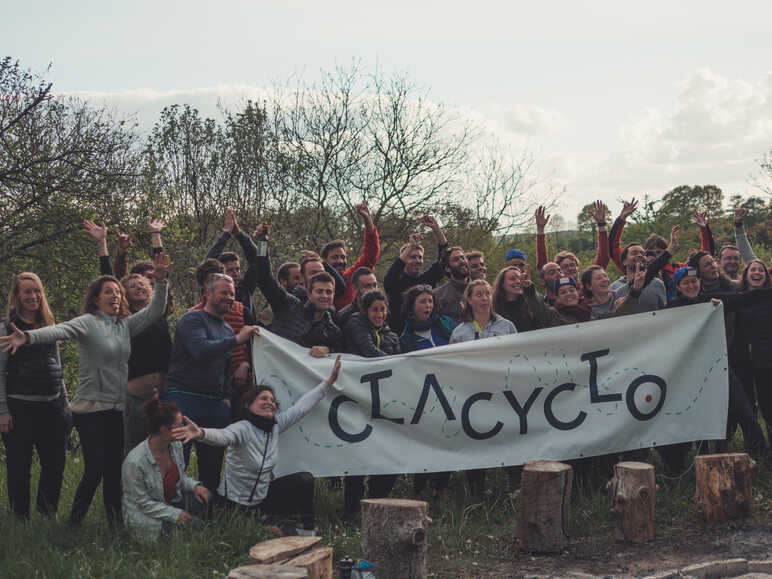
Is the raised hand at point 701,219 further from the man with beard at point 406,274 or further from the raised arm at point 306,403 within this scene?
the raised arm at point 306,403

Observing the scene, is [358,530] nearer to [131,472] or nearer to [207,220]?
[131,472]

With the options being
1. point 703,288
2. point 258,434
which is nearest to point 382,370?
point 258,434

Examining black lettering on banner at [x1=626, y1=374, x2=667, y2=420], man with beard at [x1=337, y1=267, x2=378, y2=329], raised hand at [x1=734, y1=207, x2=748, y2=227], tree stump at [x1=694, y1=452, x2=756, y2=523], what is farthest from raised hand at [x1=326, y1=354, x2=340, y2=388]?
raised hand at [x1=734, y1=207, x2=748, y2=227]

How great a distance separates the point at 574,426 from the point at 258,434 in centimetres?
255

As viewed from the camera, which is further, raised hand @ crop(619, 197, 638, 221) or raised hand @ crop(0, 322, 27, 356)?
raised hand @ crop(619, 197, 638, 221)

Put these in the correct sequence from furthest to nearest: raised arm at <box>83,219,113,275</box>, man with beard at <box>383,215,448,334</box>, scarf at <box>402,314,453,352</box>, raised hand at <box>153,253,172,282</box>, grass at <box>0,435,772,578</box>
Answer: man with beard at <box>383,215,448,334</box>
scarf at <box>402,314,453,352</box>
raised arm at <box>83,219,113,275</box>
raised hand at <box>153,253,172,282</box>
grass at <box>0,435,772,578</box>

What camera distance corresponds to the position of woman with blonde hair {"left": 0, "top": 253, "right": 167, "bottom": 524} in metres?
5.49

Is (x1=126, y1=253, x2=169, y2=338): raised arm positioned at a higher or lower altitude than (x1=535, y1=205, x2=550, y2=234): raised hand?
lower

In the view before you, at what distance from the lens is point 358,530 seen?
5.79 m

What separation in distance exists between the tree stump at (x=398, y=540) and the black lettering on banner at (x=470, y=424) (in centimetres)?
151

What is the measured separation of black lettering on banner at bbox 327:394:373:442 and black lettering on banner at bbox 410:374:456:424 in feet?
1.32

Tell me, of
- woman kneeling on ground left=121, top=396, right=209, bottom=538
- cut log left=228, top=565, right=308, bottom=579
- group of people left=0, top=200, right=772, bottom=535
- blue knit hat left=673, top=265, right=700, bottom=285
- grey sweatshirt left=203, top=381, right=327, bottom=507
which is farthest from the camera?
blue knit hat left=673, top=265, right=700, bottom=285

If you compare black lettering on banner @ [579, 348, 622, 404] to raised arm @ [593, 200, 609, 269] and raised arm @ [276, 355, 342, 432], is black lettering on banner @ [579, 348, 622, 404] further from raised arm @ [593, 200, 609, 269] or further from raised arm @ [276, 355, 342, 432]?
raised arm @ [593, 200, 609, 269]

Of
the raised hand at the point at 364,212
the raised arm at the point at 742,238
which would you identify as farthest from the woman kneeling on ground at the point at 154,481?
the raised arm at the point at 742,238
